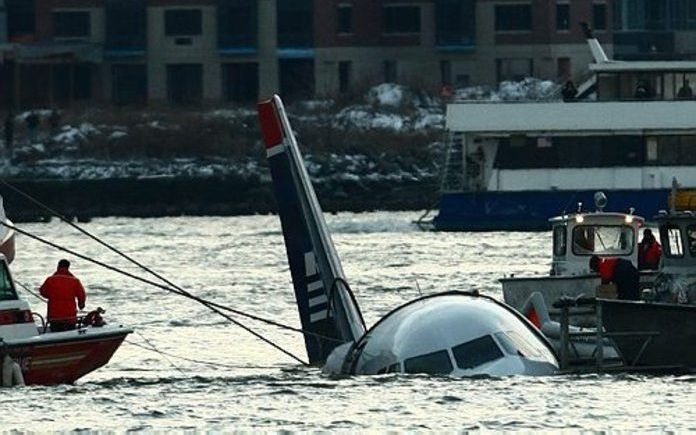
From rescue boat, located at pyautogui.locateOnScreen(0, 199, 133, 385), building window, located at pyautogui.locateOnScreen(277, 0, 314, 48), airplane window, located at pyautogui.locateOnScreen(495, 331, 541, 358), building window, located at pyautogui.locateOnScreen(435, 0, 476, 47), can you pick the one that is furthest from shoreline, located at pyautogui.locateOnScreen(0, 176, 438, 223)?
airplane window, located at pyautogui.locateOnScreen(495, 331, 541, 358)

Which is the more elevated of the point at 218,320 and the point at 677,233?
the point at 677,233

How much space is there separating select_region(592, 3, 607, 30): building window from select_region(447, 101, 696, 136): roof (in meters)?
39.1

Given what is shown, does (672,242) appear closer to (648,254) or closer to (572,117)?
(648,254)

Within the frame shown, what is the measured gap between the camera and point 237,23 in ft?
482

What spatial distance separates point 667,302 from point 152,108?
106015 millimetres

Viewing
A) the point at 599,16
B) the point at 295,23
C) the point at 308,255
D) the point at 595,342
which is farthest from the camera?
the point at 295,23

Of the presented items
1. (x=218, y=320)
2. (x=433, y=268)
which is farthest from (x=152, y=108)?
(x=218, y=320)

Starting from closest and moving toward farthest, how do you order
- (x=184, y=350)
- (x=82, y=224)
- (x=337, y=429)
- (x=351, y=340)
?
(x=337, y=429) < (x=351, y=340) < (x=184, y=350) < (x=82, y=224)

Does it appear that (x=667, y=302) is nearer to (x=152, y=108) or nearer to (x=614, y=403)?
(x=614, y=403)

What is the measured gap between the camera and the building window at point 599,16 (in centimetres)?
14512

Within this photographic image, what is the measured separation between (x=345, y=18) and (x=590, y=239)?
9586 cm

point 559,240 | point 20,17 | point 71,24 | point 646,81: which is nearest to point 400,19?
point 71,24

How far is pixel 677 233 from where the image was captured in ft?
135

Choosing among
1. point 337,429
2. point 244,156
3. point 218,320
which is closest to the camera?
point 337,429
